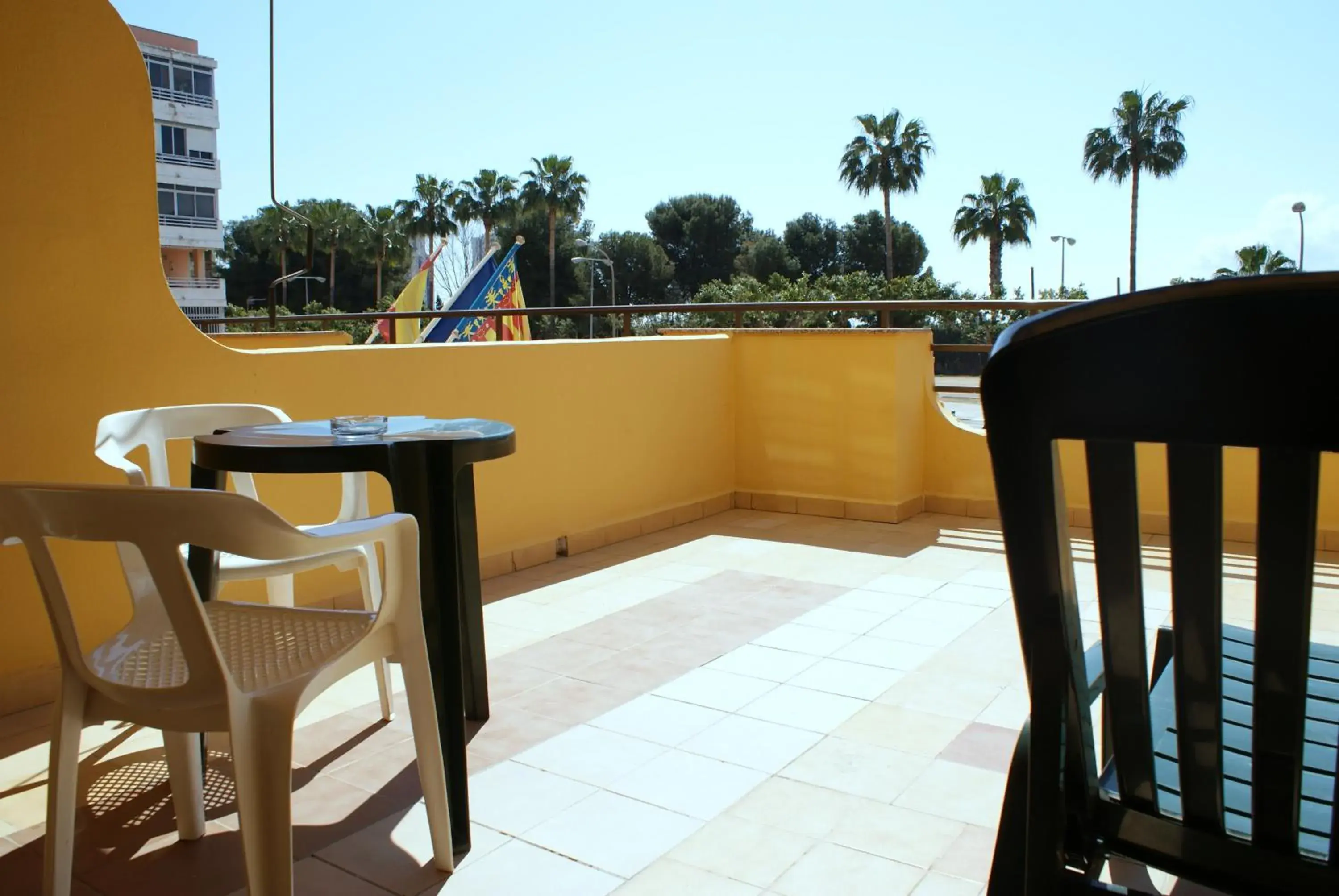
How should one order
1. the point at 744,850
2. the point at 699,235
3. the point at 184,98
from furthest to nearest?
the point at 699,235
the point at 184,98
the point at 744,850

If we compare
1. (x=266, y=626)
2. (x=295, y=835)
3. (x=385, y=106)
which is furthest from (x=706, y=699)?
(x=385, y=106)

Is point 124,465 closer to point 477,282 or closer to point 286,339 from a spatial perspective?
point 286,339

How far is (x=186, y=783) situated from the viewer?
195 cm

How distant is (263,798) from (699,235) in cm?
4592

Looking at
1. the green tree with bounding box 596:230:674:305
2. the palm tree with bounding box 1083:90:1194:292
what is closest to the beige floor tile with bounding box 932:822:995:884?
the palm tree with bounding box 1083:90:1194:292

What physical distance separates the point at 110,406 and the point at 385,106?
90.2 feet

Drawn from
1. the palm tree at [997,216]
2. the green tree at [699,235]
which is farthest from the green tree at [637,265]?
the palm tree at [997,216]

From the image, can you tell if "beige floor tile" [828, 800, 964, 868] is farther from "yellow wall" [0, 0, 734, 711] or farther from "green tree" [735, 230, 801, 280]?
"green tree" [735, 230, 801, 280]

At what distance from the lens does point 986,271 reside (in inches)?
1344

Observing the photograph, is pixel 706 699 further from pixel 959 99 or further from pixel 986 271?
pixel 986 271

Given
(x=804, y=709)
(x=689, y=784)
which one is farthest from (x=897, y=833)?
(x=804, y=709)

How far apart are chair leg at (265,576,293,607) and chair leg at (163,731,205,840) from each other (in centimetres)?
65

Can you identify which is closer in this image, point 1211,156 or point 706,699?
point 706,699

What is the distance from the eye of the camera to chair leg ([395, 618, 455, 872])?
1810mm
